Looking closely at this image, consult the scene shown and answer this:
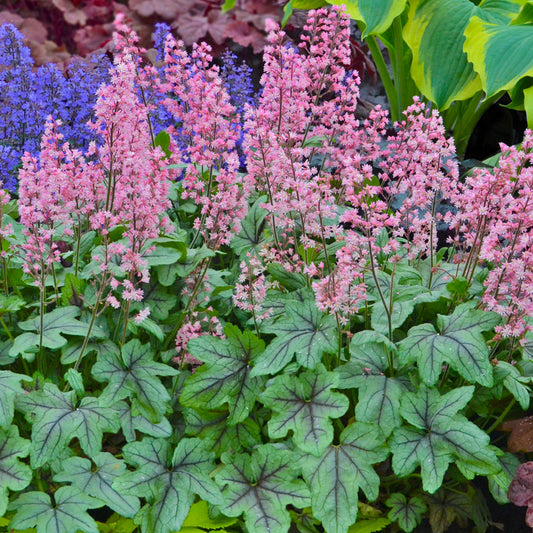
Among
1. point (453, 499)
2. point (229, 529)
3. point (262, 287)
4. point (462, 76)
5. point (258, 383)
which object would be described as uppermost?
point (462, 76)

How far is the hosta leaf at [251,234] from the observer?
2325 millimetres

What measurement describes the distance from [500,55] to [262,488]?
7.24 ft

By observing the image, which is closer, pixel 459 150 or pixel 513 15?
pixel 513 15

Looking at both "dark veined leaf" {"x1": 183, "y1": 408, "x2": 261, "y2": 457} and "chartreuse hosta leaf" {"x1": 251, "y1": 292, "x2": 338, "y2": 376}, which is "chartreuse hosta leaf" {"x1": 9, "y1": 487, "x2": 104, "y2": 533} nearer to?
"dark veined leaf" {"x1": 183, "y1": 408, "x2": 261, "y2": 457}

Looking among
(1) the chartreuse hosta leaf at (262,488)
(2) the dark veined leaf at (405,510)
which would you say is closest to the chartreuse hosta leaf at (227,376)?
(1) the chartreuse hosta leaf at (262,488)

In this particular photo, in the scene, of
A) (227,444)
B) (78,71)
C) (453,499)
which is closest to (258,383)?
(227,444)

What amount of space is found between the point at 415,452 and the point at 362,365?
0.83 feet

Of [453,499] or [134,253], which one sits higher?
[134,253]

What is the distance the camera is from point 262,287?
1835 mm

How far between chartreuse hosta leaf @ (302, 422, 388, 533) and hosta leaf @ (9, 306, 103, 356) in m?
0.68

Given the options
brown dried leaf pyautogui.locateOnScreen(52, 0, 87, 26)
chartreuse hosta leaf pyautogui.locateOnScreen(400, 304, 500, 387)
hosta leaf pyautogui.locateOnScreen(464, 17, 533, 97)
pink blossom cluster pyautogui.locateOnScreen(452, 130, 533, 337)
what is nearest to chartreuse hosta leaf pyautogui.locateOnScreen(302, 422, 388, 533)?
chartreuse hosta leaf pyautogui.locateOnScreen(400, 304, 500, 387)

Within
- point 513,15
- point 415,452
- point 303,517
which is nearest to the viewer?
point 415,452

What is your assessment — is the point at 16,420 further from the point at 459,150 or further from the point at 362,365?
the point at 459,150

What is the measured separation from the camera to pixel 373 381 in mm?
1740
